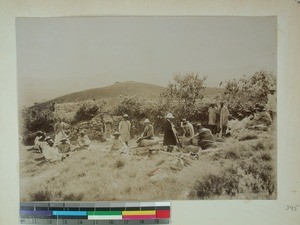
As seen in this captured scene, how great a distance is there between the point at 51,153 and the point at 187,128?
1.24 feet

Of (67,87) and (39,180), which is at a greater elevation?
(67,87)

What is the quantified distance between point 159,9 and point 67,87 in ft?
1.08

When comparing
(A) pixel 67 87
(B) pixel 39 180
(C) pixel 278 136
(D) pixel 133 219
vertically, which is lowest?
(D) pixel 133 219

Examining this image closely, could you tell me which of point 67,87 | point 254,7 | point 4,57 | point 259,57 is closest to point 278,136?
point 259,57

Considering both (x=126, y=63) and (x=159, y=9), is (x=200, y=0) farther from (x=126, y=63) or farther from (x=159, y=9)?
(x=126, y=63)

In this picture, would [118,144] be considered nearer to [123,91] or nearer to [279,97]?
[123,91]

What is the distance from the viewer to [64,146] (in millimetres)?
980

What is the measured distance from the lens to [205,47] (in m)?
0.97

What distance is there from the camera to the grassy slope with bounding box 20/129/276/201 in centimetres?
97

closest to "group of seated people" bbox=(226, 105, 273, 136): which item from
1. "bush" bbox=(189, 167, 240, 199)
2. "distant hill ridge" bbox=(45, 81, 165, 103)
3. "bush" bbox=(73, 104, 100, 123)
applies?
"bush" bbox=(189, 167, 240, 199)

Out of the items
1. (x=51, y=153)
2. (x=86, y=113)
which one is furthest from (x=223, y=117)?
(x=51, y=153)

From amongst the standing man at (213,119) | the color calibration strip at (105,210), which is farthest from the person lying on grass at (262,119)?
the color calibration strip at (105,210)

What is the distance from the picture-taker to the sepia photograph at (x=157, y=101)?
97 cm

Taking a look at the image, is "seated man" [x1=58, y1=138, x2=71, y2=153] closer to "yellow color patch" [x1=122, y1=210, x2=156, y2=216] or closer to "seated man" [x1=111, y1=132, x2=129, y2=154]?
"seated man" [x1=111, y1=132, x2=129, y2=154]
